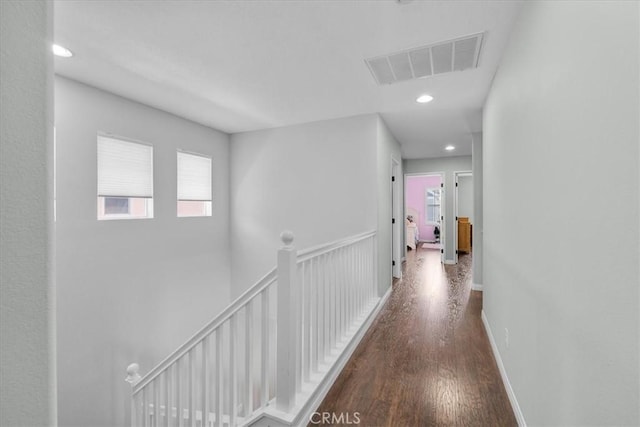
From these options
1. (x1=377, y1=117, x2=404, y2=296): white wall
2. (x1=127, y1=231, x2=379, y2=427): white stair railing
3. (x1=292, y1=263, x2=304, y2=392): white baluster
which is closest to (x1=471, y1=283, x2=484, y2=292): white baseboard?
(x1=377, y1=117, x2=404, y2=296): white wall

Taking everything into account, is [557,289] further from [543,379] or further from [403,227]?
[403,227]

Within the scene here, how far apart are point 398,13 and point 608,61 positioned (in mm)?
1325

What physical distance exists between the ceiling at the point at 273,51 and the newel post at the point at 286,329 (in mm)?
1399

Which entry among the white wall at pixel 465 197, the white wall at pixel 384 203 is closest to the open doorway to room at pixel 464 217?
the white wall at pixel 465 197

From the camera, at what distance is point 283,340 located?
5.56ft

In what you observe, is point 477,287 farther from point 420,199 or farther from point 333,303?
point 420,199

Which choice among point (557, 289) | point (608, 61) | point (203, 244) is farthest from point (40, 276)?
point (203, 244)

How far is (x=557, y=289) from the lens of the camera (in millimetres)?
1153

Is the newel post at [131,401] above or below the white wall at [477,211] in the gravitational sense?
below

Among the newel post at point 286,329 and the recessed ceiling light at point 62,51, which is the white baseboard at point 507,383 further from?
the recessed ceiling light at point 62,51

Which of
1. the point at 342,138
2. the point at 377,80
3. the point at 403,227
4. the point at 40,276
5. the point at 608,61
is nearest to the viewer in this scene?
the point at 40,276

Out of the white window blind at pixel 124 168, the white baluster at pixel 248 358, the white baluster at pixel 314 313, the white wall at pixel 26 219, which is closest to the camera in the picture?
the white wall at pixel 26 219

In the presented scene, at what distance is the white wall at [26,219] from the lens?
474mm

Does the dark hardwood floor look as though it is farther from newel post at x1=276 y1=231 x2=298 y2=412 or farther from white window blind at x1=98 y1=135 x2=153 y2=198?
white window blind at x1=98 y1=135 x2=153 y2=198
